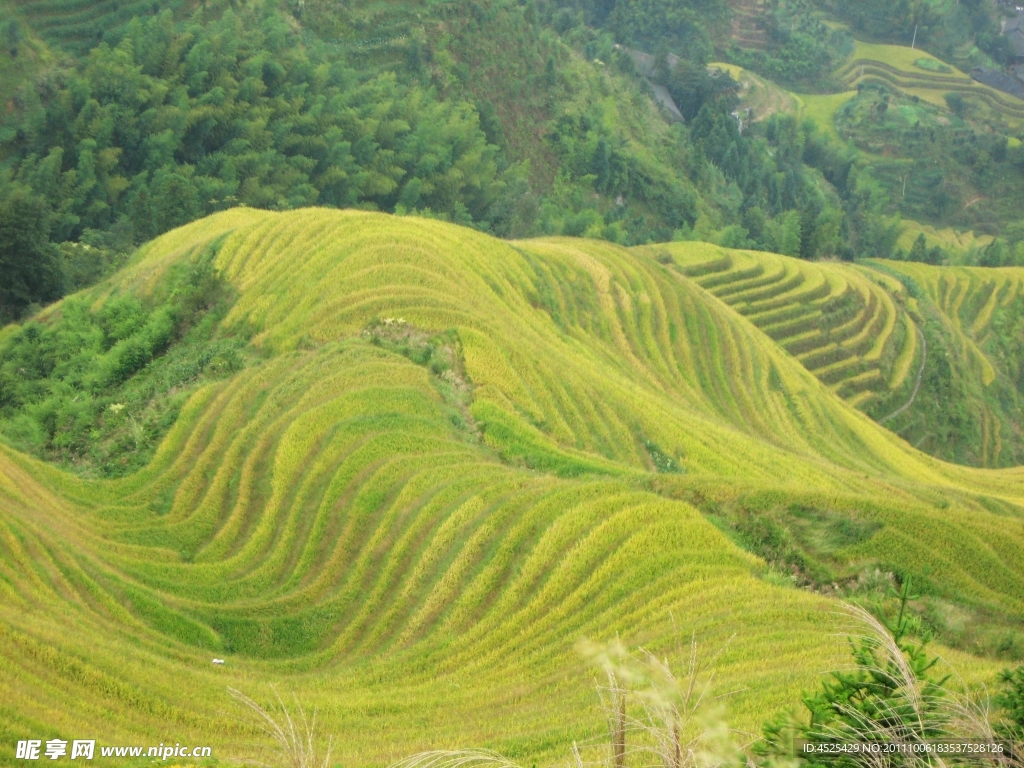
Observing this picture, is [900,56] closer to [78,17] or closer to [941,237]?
[941,237]

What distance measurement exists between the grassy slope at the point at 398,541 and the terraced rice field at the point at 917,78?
2590 inches

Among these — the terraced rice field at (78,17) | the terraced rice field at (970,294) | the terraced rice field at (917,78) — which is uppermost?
the terraced rice field at (78,17)

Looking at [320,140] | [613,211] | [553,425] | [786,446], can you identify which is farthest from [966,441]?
[320,140]

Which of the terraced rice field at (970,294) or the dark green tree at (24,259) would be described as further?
the terraced rice field at (970,294)

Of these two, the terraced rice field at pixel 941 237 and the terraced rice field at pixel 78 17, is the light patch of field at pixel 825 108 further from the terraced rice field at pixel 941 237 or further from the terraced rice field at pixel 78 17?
the terraced rice field at pixel 78 17

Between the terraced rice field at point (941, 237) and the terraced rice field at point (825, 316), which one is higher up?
the terraced rice field at point (825, 316)

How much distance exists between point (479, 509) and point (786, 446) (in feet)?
43.8

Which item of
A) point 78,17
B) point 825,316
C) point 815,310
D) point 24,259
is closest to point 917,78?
point 815,310

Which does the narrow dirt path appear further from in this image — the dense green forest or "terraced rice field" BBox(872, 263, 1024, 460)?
the dense green forest

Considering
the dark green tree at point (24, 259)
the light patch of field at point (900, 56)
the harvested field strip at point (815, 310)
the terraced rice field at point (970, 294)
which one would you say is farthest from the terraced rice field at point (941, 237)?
the dark green tree at point (24, 259)

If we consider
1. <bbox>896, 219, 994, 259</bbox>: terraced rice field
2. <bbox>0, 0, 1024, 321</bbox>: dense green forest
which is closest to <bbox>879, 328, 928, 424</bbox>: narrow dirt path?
<bbox>0, 0, 1024, 321</bbox>: dense green forest

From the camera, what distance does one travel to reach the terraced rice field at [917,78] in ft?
248

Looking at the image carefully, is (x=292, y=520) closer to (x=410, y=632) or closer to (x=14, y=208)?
(x=410, y=632)

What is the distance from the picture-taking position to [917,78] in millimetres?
77375
